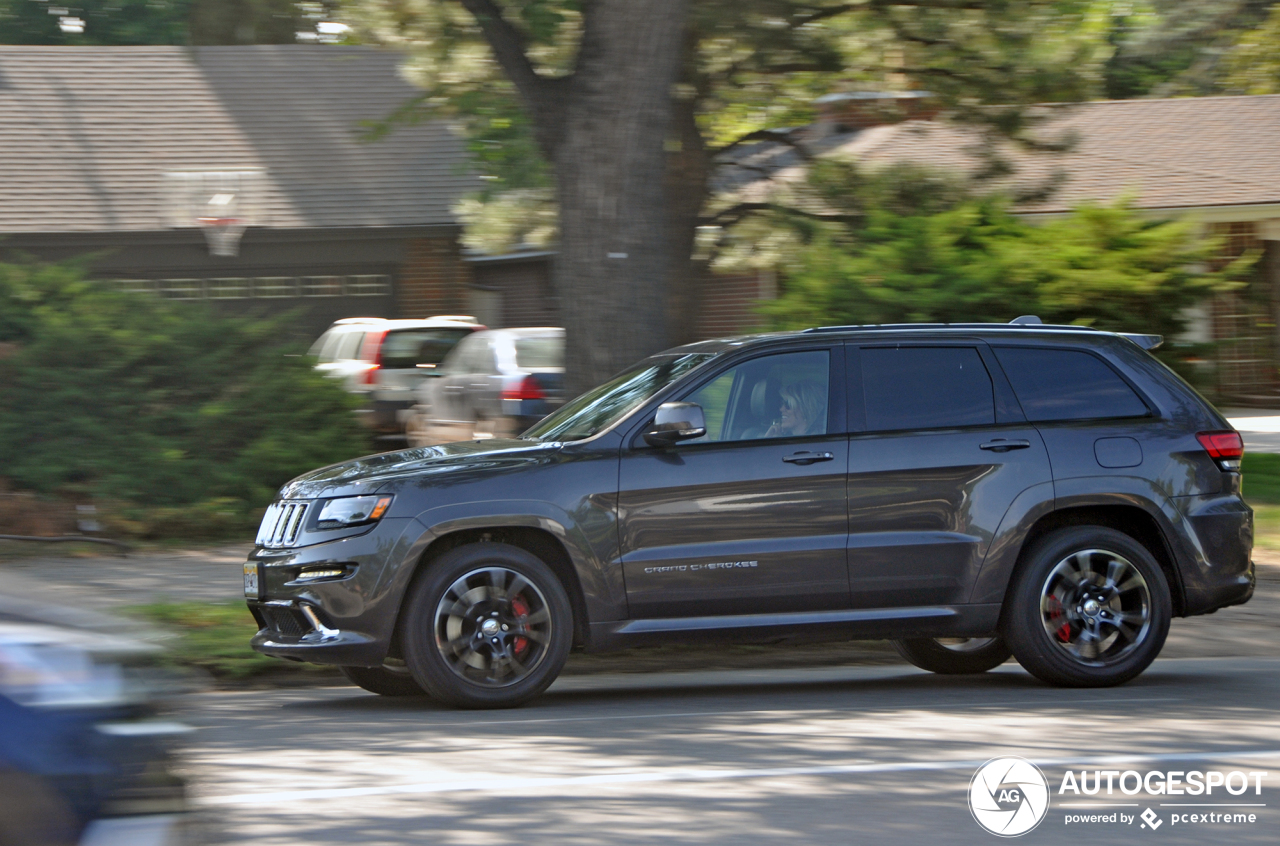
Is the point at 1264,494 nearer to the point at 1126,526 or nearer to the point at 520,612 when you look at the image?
the point at 1126,526

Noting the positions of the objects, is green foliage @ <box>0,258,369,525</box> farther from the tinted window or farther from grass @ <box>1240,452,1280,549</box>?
grass @ <box>1240,452,1280,549</box>

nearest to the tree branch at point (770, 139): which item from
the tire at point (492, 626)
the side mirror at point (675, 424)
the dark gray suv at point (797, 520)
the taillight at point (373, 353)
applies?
the taillight at point (373, 353)

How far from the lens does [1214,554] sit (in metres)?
7.81

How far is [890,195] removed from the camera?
1481 centimetres

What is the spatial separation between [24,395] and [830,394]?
8.46 meters

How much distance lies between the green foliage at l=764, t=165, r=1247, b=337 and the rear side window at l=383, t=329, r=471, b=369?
21.2 ft

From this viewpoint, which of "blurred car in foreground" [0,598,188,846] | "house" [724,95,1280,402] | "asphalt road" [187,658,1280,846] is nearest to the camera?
"blurred car in foreground" [0,598,188,846]

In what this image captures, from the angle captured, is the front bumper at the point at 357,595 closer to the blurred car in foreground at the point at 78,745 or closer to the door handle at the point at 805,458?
the door handle at the point at 805,458

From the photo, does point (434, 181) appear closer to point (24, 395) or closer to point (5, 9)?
point (5, 9)

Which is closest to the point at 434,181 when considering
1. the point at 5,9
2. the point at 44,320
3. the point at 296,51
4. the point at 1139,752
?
the point at 296,51

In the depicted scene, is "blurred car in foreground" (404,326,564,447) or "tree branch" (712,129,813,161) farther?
"blurred car in foreground" (404,326,564,447)

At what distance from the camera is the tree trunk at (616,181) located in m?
10.0

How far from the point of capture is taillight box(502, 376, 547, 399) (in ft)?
52.5

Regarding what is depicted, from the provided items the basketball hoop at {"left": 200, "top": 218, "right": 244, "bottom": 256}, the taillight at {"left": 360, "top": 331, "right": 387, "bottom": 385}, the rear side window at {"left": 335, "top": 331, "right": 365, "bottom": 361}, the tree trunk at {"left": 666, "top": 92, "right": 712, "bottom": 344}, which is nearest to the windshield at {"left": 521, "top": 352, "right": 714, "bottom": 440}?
the tree trunk at {"left": 666, "top": 92, "right": 712, "bottom": 344}
